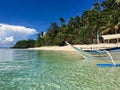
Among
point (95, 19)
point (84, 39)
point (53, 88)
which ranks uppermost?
point (95, 19)

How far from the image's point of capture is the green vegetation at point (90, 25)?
3497 cm

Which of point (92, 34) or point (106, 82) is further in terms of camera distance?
point (92, 34)

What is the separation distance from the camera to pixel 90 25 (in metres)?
41.3

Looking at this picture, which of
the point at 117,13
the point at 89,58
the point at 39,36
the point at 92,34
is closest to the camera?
the point at 89,58

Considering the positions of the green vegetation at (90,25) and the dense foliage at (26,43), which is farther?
the dense foliage at (26,43)

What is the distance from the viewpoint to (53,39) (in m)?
65.7

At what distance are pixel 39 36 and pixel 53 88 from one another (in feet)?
228

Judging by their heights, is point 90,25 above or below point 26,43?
above

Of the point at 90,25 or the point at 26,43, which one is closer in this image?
the point at 90,25

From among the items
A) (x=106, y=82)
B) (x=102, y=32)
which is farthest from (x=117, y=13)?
(x=106, y=82)

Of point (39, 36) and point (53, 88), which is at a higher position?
point (39, 36)

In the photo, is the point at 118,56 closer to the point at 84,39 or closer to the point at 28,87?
the point at 28,87

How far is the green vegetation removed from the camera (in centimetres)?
3497

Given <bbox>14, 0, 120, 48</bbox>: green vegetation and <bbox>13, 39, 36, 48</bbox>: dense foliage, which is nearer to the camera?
<bbox>14, 0, 120, 48</bbox>: green vegetation
